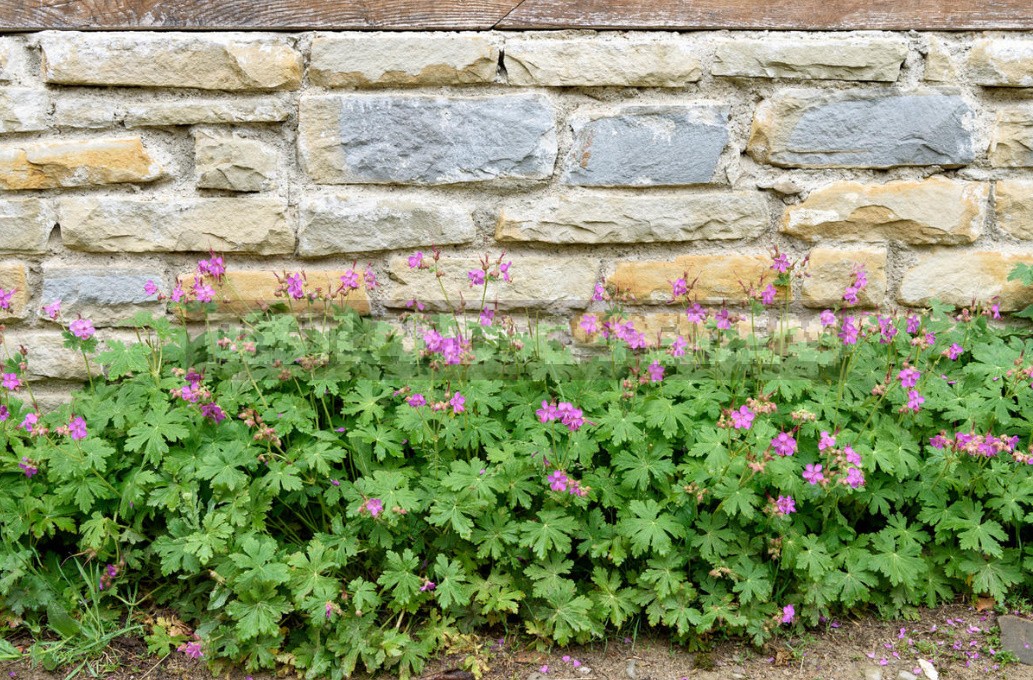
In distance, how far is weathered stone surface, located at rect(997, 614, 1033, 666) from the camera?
2.46 meters

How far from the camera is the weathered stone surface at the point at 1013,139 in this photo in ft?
9.82

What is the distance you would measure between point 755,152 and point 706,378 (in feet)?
2.71

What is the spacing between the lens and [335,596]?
238 cm

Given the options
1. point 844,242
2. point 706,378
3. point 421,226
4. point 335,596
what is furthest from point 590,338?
point 335,596

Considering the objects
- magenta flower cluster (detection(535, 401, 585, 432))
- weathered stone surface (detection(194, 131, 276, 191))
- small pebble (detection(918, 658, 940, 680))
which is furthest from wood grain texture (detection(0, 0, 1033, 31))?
small pebble (detection(918, 658, 940, 680))

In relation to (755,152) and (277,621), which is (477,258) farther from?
(277,621)

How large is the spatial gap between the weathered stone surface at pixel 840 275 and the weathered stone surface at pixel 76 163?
89.3 inches

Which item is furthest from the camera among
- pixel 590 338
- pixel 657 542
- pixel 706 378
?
pixel 590 338

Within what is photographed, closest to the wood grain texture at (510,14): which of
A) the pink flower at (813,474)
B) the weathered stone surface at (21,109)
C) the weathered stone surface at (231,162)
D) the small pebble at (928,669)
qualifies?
the weathered stone surface at (21,109)

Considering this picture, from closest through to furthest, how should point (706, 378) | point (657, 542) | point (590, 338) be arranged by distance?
1. point (657, 542)
2. point (706, 378)
3. point (590, 338)

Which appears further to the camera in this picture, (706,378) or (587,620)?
(706,378)

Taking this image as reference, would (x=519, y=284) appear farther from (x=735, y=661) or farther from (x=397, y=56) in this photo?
(x=735, y=661)

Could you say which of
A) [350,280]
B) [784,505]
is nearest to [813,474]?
[784,505]

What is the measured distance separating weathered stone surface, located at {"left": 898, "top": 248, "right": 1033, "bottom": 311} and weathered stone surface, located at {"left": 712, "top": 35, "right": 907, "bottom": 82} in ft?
2.18
